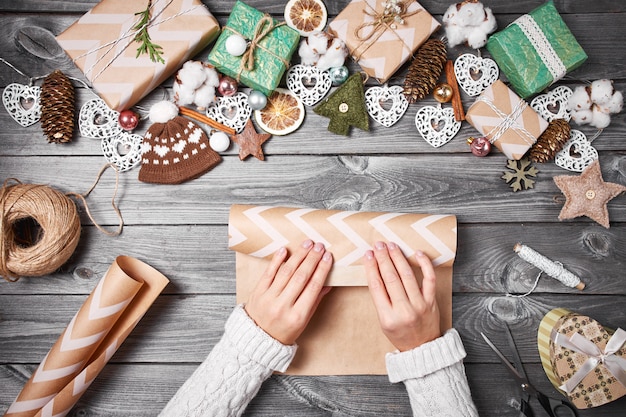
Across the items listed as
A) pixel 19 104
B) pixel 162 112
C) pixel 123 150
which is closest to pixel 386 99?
pixel 162 112

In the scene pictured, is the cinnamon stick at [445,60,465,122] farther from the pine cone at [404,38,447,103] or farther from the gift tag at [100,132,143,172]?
the gift tag at [100,132,143,172]

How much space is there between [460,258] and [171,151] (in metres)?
0.77

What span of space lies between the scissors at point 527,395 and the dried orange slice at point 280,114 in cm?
71

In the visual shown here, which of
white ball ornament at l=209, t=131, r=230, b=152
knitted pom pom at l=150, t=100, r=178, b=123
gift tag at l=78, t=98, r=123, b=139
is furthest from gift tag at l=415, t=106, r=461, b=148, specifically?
gift tag at l=78, t=98, r=123, b=139

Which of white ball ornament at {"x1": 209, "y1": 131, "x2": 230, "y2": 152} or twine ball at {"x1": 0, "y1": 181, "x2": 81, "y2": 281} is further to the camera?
white ball ornament at {"x1": 209, "y1": 131, "x2": 230, "y2": 152}

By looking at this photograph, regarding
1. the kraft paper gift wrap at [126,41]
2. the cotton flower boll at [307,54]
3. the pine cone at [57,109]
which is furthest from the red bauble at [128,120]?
the cotton flower boll at [307,54]

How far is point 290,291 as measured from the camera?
43.2 inches

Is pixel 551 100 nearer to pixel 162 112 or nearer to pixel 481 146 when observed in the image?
pixel 481 146

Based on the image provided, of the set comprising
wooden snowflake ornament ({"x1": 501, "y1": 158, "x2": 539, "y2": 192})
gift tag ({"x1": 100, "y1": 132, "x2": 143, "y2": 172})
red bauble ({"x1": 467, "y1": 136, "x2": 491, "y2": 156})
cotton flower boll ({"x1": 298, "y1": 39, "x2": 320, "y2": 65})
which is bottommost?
wooden snowflake ornament ({"x1": 501, "y1": 158, "x2": 539, "y2": 192})

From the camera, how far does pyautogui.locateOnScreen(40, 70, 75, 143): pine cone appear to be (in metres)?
1.19

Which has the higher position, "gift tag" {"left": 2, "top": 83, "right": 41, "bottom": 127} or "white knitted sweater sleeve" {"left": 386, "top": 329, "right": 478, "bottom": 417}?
"gift tag" {"left": 2, "top": 83, "right": 41, "bottom": 127}

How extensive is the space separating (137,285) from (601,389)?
3.68 ft

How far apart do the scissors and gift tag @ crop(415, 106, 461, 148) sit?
501mm

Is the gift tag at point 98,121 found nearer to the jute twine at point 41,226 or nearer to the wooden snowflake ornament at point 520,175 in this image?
the jute twine at point 41,226
